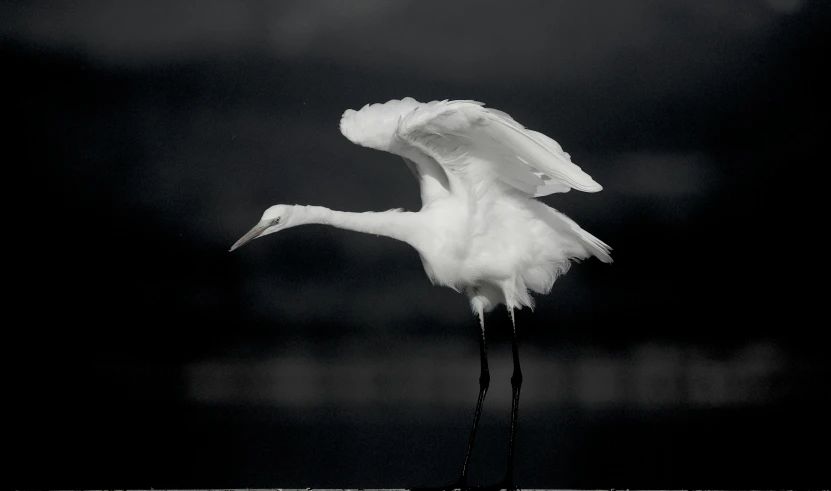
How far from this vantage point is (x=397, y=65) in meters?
5.13

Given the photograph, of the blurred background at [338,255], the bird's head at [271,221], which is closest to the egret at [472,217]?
the bird's head at [271,221]

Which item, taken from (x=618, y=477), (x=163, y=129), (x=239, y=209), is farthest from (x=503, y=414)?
(x=163, y=129)

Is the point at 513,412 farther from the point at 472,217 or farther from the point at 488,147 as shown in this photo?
the point at 488,147

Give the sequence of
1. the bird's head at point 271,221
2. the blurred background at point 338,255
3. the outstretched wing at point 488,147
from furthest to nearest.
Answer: the blurred background at point 338,255
the bird's head at point 271,221
the outstretched wing at point 488,147

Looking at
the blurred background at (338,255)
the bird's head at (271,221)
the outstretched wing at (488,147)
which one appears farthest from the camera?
the blurred background at (338,255)

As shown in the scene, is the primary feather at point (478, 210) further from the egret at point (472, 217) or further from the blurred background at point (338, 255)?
the blurred background at point (338, 255)

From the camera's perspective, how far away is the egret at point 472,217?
286 cm

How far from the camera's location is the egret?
2.86 metres

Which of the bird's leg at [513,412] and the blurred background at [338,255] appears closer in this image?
the bird's leg at [513,412]

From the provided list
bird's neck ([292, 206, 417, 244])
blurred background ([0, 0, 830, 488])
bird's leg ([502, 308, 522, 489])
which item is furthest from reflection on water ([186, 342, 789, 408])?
bird's neck ([292, 206, 417, 244])

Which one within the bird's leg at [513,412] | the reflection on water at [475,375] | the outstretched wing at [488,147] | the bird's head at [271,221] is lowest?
the bird's leg at [513,412]

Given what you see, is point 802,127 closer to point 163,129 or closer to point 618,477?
point 618,477

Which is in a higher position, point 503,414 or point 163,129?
point 163,129

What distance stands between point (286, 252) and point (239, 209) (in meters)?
0.41
